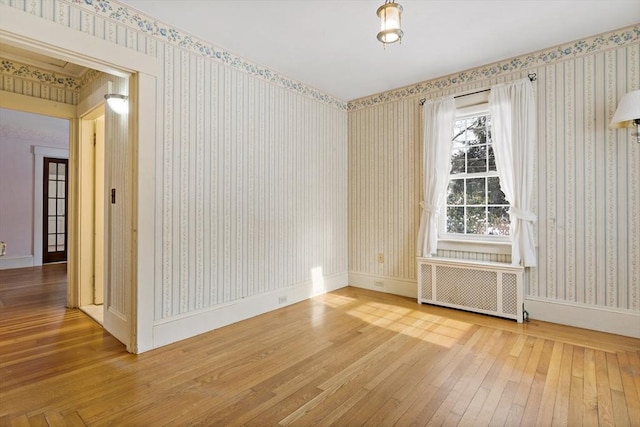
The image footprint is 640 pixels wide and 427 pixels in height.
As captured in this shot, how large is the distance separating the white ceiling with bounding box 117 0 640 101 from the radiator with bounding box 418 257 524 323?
2252mm

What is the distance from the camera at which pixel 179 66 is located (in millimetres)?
2883

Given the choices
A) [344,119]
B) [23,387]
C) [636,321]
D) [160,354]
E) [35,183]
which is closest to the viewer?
[23,387]

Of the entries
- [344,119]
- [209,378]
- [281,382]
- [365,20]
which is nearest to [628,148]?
[365,20]

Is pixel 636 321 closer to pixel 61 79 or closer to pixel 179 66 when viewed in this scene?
pixel 179 66

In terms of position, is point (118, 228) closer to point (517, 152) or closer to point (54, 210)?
point (517, 152)

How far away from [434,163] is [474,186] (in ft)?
1.77

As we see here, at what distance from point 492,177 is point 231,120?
9.76 ft

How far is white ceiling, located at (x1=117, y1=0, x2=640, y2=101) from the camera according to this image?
2545mm

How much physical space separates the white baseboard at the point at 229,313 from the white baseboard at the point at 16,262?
6.23 m

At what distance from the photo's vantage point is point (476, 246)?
3.69 metres

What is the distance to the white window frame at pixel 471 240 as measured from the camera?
355cm

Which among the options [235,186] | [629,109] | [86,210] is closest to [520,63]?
[629,109]

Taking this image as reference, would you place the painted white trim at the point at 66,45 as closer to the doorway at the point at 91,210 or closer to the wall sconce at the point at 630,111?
the doorway at the point at 91,210

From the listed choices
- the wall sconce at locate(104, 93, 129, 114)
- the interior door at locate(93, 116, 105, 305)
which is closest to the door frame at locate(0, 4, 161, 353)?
the wall sconce at locate(104, 93, 129, 114)
